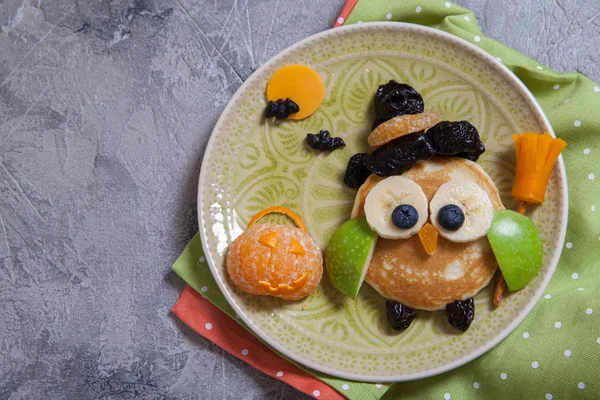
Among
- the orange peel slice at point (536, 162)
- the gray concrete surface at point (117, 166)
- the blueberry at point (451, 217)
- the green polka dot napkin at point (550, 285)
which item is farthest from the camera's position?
the gray concrete surface at point (117, 166)

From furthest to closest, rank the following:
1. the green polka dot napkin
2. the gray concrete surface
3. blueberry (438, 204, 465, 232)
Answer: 1. the gray concrete surface
2. the green polka dot napkin
3. blueberry (438, 204, 465, 232)

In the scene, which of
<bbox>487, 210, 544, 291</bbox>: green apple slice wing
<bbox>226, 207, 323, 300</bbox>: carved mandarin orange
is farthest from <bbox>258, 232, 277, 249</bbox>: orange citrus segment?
<bbox>487, 210, 544, 291</bbox>: green apple slice wing

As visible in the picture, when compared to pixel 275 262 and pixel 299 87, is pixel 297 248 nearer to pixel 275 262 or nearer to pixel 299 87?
pixel 275 262

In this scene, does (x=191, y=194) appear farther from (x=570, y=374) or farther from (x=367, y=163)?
(x=570, y=374)

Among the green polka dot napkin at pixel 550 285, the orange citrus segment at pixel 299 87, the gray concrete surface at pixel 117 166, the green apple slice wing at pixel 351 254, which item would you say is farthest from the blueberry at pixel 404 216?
the gray concrete surface at pixel 117 166

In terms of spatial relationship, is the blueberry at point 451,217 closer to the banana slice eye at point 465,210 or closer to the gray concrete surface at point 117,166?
the banana slice eye at point 465,210

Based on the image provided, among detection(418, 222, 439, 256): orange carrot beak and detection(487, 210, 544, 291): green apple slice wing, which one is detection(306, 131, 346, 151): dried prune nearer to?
detection(418, 222, 439, 256): orange carrot beak
